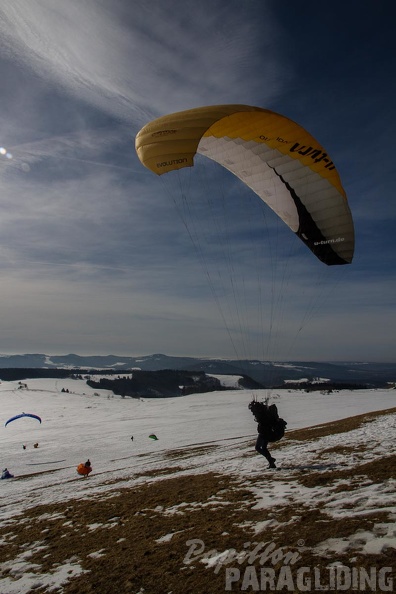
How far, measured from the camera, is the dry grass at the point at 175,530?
5.31 metres

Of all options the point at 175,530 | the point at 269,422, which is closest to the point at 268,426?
the point at 269,422

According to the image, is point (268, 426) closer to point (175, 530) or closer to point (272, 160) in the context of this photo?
point (175, 530)

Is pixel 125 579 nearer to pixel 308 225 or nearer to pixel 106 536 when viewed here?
pixel 106 536

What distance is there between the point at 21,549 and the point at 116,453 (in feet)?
90.1

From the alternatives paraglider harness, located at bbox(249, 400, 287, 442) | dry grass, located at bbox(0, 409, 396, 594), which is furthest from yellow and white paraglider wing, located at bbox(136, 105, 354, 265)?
dry grass, located at bbox(0, 409, 396, 594)

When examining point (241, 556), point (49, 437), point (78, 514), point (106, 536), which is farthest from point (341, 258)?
point (49, 437)

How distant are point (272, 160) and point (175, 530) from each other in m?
11.3

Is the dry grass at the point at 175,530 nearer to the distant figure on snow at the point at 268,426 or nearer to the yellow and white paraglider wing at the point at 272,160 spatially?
the distant figure on snow at the point at 268,426

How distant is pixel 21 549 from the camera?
7.75 metres

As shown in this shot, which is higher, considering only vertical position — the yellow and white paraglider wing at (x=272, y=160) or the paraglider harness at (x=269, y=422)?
the yellow and white paraglider wing at (x=272, y=160)

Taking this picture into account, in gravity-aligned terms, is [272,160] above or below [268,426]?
above

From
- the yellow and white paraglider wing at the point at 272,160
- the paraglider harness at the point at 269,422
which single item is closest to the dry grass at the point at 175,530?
the paraglider harness at the point at 269,422

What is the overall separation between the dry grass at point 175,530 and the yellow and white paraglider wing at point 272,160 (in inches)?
292

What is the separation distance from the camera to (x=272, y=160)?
12.5 metres
